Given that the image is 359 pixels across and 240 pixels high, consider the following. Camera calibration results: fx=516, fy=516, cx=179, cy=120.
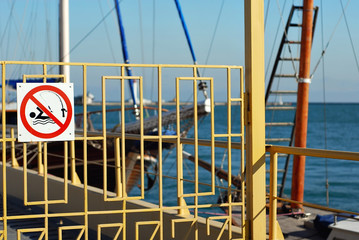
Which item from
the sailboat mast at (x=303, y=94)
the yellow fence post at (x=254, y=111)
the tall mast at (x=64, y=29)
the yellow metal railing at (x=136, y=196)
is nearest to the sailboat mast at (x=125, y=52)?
the tall mast at (x=64, y=29)

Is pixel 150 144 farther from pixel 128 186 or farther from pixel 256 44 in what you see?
pixel 256 44

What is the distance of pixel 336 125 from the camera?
90000 millimetres

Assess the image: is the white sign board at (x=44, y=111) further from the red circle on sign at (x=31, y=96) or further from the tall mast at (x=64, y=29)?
the tall mast at (x=64, y=29)

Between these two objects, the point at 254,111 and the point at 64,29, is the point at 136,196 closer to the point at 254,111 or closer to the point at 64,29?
the point at 254,111

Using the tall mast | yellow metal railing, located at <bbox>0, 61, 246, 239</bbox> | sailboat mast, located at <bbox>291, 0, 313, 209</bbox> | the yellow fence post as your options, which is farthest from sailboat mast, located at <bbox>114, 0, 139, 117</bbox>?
the yellow fence post

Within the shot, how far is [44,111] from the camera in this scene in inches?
170

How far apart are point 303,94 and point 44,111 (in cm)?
904

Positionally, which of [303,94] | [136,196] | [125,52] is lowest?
[136,196]

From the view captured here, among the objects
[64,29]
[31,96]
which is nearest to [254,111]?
[31,96]

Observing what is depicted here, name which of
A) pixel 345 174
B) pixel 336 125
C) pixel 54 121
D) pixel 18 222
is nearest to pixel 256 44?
pixel 54 121

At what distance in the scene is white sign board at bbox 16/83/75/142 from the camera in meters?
4.26

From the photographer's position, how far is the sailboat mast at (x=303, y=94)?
479 inches

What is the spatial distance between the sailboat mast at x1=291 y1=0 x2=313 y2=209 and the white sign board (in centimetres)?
860

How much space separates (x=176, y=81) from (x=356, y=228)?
15.8 ft
